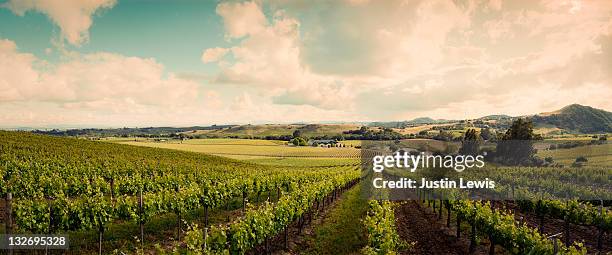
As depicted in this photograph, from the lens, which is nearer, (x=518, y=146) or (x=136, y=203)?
(x=136, y=203)

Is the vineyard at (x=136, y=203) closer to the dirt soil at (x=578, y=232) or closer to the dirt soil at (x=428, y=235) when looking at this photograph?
the dirt soil at (x=428, y=235)

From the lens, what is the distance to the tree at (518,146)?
77.1 meters

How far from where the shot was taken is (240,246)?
13.2 metres

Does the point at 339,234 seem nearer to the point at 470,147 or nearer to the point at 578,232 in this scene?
the point at 578,232

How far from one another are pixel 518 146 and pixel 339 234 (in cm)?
7055

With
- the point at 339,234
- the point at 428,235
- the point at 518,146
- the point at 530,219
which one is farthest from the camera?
the point at 518,146

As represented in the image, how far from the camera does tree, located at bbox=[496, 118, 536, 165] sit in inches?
3034

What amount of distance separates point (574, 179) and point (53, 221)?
5302 cm

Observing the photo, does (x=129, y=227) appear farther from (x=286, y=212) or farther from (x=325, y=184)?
(x=325, y=184)

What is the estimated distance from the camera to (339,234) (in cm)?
2156

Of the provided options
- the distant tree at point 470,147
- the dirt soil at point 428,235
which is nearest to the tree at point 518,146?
the distant tree at point 470,147

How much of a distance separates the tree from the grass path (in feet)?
197

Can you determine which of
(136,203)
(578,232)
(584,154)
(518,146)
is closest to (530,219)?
(578,232)

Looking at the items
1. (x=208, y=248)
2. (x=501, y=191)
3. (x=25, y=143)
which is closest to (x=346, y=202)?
(x=501, y=191)
